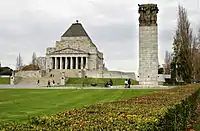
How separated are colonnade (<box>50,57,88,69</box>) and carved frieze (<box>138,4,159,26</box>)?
→ 2635 inches

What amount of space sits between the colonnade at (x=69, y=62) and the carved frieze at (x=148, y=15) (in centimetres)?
6692

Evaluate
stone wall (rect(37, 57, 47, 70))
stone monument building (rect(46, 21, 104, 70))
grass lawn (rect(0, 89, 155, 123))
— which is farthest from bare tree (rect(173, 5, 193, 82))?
stone wall (rect(37, 57, 47, 70))

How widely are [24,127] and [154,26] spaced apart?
146ft

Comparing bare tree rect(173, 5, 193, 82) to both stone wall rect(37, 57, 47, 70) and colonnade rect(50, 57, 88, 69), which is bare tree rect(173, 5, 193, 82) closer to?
colonnade rect(50, 57, 88, 69)

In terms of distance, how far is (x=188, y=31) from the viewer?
6038cm

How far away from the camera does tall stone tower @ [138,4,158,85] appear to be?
47.9 metres

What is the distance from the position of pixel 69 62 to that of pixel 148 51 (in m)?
70.5

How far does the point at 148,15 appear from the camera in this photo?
48.4 metres

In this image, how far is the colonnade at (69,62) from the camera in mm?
114438

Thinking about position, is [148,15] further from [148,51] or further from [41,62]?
[41,62]

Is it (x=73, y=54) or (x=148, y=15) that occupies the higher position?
(x=148, y=15)

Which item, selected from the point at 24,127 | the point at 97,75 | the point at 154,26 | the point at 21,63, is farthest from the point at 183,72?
the point at 21,63

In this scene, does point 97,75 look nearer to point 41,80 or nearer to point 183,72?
point 41,80

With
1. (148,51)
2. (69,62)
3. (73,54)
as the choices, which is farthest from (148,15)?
(69,62)
